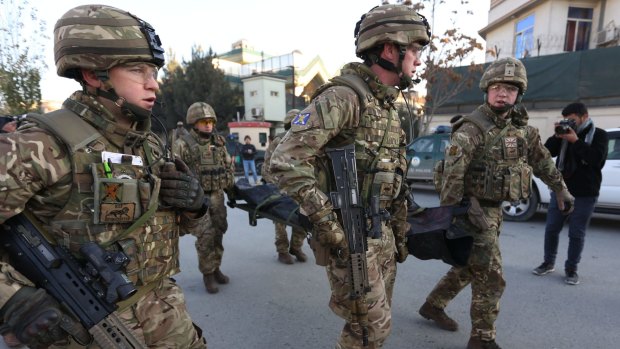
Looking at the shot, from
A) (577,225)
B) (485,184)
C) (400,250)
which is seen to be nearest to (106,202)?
(400,250)

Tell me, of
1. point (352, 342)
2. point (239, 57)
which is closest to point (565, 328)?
point (352, 342)

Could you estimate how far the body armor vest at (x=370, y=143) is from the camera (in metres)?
1.85

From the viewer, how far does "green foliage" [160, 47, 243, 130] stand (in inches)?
899

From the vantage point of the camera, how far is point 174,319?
5.16 feet

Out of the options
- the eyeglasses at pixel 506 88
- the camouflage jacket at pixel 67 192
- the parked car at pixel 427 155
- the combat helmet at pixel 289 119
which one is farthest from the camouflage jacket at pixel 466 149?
the parked car at pixel 427 155

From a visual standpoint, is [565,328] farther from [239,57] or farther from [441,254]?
[239,57]

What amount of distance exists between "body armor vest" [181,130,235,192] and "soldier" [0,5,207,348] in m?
2.17

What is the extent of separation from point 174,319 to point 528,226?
612cm

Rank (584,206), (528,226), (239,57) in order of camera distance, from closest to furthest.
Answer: (584,206) → (528,226) → (239,57)

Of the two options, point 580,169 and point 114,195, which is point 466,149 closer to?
point 580,169

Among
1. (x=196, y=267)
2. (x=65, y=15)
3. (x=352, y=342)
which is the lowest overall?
(x=196, y=267)

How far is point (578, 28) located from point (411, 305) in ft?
51.3

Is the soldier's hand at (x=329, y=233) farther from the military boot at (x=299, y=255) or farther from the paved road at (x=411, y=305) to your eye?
the military boot at (x=299, y=255)

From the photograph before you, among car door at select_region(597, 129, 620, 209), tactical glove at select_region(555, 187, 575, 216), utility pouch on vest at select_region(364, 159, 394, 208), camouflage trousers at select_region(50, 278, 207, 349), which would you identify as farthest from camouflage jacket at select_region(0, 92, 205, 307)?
car door at select_region(597, 129, 620, 209)
